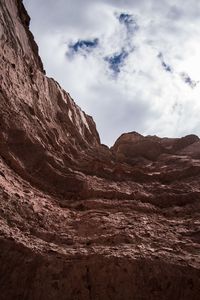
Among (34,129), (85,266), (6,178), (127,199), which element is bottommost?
(85,266)

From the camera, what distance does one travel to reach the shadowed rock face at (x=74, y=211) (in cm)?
1041

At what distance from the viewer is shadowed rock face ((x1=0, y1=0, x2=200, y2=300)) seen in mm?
10414

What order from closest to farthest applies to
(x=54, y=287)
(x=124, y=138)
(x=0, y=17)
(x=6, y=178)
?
(x=54, y=287), (x=6, y=178), (x=0, y=17), (x=124, y=138)

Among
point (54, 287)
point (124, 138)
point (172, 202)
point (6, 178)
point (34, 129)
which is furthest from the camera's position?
point (124, 138)

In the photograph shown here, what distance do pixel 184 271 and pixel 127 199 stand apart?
4.63 m

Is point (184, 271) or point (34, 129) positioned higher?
point (34, 129)

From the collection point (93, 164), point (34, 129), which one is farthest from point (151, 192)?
point (34, 129)

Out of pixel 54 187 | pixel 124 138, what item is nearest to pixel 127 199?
pixel 54 187

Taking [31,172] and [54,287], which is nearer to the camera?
[54,287]

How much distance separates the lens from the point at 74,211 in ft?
45.8

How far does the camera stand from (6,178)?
13.2 meters

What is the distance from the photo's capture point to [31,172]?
14.8 meters

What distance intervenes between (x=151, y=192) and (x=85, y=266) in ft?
20.5

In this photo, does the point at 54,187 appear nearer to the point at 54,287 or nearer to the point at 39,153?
the point at 39,153
